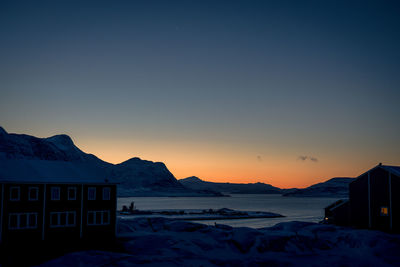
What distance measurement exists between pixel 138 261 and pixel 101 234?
11.6m

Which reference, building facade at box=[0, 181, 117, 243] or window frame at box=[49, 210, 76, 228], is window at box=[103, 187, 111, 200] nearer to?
building facade at box=[0, 181, 117, 243]

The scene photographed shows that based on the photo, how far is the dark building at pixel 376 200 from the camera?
166 feet

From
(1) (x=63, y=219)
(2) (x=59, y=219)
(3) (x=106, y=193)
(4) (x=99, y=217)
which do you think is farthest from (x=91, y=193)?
(2) (x=59, y=219)

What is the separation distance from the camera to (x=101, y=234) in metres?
46.2

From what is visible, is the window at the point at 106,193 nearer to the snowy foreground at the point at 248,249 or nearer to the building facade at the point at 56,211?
the building facade at the point at 56,211

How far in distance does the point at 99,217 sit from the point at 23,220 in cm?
833

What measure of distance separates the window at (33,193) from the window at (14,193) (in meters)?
1.17

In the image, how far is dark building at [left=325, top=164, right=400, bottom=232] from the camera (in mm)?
50531

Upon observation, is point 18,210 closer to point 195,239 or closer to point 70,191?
point 70,191

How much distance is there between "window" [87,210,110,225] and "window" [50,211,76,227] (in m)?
1.84

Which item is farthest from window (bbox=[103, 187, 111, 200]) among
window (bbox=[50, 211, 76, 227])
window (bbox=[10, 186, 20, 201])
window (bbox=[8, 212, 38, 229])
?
window (bbox=[10, 186, 20, 201])

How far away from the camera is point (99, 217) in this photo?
46625 mm

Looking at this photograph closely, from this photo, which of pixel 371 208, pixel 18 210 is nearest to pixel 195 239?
pixel 18 210

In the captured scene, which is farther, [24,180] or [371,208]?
[371,208]
